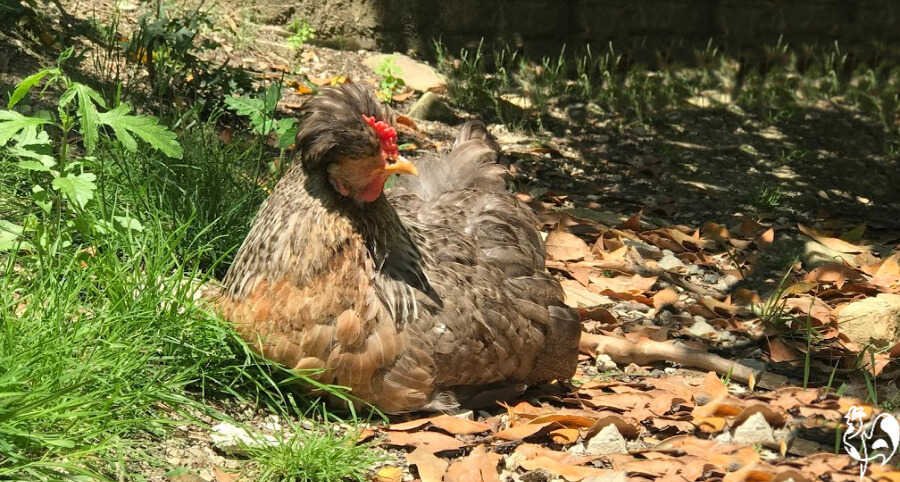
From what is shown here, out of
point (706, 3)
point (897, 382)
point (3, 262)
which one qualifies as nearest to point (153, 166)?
point (3, 262)

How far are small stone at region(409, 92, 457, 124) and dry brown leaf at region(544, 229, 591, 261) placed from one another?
2088 millimetres

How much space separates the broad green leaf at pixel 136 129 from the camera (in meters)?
3.42

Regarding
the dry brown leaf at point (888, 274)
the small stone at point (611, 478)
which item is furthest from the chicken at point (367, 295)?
the dry brown leaf at point (888, 274)

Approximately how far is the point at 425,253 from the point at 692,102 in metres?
5.45

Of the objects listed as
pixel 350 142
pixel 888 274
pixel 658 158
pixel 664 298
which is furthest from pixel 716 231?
pixel 350 142

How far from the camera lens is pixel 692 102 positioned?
340 inches

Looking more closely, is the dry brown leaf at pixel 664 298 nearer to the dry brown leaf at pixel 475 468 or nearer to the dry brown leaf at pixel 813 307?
the dry brown leaf at pixel 813 307

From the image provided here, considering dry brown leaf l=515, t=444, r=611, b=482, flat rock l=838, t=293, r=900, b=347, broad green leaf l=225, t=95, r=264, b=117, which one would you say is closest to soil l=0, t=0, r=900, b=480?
flat rock l=838, t=293, r=900, b=347

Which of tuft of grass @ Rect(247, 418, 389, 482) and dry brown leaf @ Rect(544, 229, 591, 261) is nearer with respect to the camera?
tuft of grass @ Rect(247, 418, 389, 482)

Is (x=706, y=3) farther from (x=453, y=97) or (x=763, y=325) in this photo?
(x=763, y=325)

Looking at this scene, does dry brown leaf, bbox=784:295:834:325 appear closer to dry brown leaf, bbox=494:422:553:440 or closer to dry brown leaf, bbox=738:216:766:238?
dry brown leaf, bbox=738:216:766:238

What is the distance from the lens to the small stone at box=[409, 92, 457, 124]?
723cm

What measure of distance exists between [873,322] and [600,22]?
5090mm

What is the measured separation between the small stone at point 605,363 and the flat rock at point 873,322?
3.61ft
